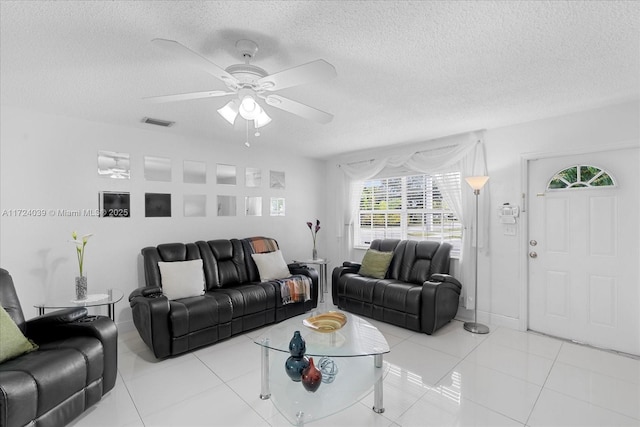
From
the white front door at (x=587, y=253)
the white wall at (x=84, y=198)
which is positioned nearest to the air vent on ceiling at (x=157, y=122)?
the white wall at (x=84, y=198)

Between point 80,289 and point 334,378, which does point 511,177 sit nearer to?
point 334,378

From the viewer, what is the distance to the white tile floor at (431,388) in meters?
2.08

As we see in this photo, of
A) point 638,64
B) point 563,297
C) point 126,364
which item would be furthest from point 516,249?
point 126,364

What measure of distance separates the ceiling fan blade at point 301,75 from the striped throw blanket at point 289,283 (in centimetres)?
267

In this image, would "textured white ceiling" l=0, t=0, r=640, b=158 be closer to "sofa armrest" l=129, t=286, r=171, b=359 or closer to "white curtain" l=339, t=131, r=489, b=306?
"white curtain" l=339, t=131, r=489, b=306

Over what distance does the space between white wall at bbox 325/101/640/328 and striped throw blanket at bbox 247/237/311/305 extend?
206 centimetres

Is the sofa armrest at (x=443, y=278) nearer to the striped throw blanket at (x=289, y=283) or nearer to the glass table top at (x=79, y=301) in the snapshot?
the striped throw blanket at (x=289, y=283)

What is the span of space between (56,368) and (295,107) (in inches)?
87.4

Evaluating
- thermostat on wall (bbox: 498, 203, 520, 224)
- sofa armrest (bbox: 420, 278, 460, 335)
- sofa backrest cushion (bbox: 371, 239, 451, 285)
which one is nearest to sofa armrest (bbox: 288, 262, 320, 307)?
sofa backrest cushion (bbox: 371, 239, 451, 285)

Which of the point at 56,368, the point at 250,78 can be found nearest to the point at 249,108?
the point at 250,78

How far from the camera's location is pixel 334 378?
2.13m

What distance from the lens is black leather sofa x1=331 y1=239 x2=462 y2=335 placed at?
3.45m

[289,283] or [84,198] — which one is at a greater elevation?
[84,198]

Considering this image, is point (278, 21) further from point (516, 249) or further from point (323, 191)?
point (323, 191)
